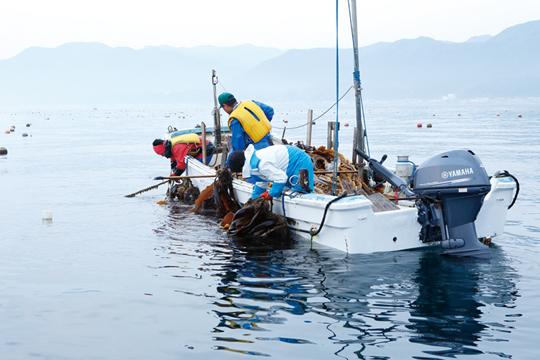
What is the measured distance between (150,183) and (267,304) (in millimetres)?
11635

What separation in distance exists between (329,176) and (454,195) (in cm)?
337

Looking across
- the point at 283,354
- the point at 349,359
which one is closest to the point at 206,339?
the point at 283,354

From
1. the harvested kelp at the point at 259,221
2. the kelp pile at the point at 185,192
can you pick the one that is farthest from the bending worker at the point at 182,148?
the harvested kelp at the point at 259,221

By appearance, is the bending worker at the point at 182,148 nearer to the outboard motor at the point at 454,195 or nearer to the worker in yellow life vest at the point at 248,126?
the worker in yellow life vest at the point at 248,126

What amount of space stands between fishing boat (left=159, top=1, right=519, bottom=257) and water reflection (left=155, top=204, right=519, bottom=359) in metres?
0.27

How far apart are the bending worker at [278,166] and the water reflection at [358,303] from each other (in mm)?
950

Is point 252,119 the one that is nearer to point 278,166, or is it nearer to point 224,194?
point 278,166

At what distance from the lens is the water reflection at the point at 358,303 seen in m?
4.89

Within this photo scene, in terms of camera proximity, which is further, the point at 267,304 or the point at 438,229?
the point at 438,229

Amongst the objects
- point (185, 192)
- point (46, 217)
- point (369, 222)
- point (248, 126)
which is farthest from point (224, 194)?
point (369, 222)

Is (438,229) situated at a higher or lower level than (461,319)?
higher

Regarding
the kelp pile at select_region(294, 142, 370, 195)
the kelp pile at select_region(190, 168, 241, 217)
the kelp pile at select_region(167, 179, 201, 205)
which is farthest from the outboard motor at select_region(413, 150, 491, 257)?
the kelp pile at select_region(167, 179, 201, 205)

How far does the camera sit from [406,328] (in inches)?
203

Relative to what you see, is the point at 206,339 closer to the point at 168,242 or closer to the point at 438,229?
the point at 438,229
